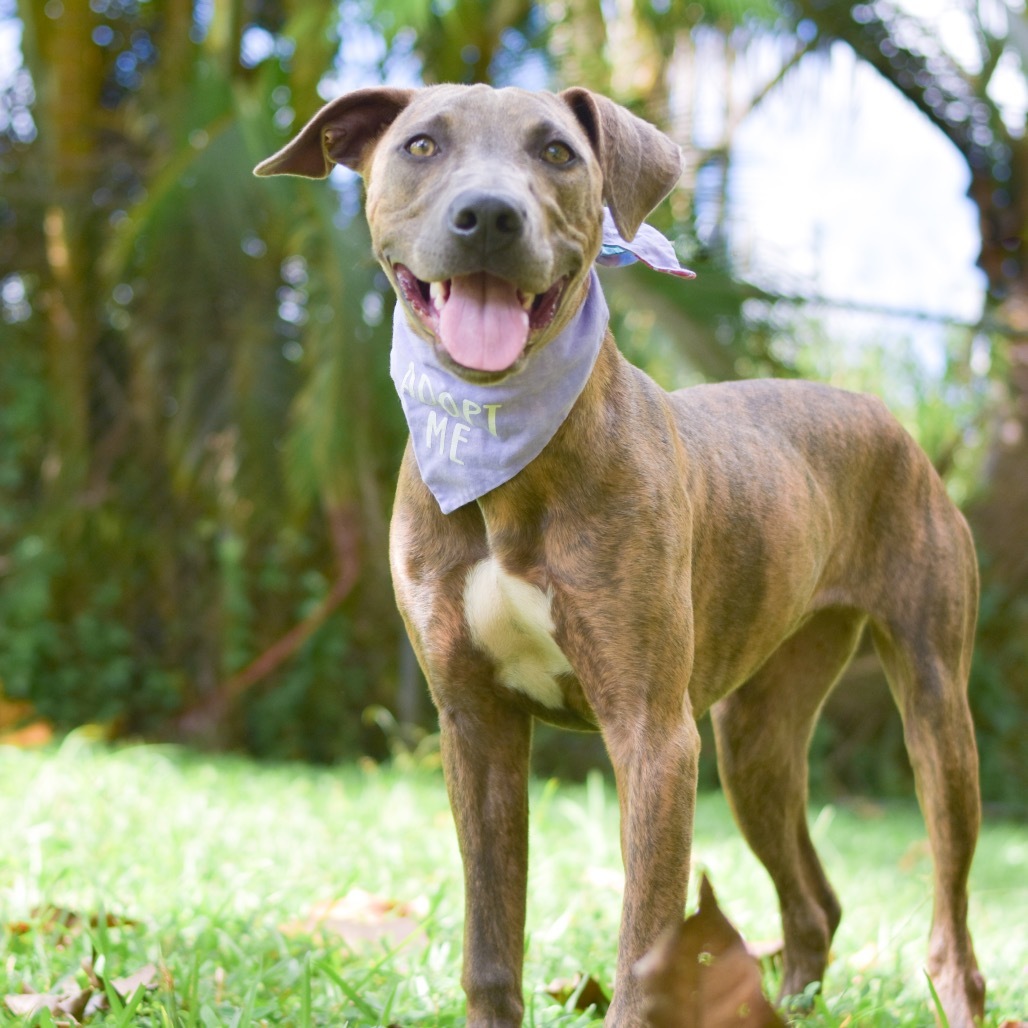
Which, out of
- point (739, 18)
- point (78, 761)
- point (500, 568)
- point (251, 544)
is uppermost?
point (739, 18)

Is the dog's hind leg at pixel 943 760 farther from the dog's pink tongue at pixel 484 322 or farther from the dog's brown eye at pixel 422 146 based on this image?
the dog's brown eye at pixel 422 146

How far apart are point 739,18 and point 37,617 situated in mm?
5310

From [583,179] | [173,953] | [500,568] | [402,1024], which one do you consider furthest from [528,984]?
[583,179]

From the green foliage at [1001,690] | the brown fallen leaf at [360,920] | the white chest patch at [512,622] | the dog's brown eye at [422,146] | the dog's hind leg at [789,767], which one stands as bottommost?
the green foliage at [1001,690]

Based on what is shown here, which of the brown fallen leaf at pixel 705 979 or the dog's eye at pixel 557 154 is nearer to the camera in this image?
the brown fallen leaf at pixel 705 979

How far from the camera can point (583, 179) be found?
7.91ft

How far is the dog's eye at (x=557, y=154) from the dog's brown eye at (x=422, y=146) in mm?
201

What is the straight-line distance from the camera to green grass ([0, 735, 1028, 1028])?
2838mm

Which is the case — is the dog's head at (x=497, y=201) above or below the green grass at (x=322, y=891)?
above

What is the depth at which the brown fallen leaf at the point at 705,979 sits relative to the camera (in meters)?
1.90

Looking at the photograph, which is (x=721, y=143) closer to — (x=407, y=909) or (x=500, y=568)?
(x=407, y=909)

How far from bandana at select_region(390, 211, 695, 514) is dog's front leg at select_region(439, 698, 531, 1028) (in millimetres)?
477

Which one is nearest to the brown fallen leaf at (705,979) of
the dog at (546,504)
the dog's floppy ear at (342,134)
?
the dog at (546,504)

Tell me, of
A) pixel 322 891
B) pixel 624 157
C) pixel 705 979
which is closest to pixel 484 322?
A: pixel 624 157
